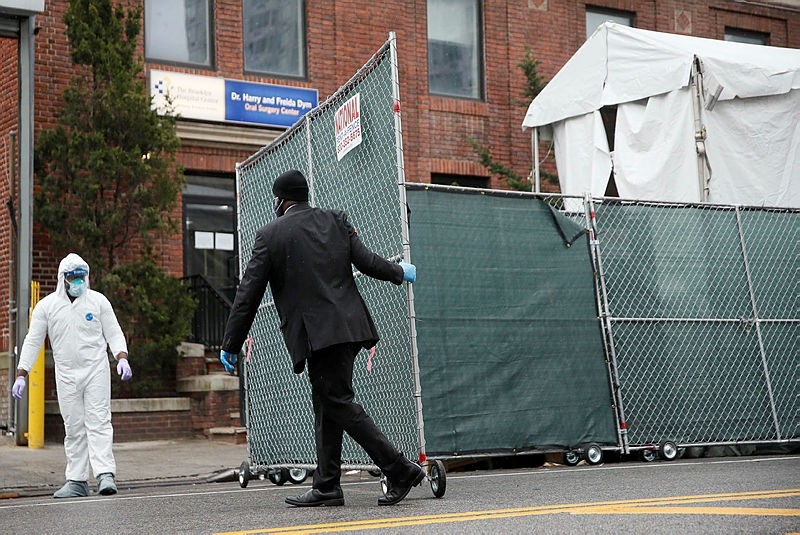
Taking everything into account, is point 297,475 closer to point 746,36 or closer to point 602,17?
point 602,17

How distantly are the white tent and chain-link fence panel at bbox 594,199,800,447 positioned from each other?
94.5 inches

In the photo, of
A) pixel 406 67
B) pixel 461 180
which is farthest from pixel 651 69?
pixel 461 180

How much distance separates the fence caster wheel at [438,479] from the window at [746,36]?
1608cm

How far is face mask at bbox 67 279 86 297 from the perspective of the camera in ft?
30.9

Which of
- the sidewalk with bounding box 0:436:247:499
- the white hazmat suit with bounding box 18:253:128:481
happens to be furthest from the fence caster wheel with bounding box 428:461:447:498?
the sidewalk with bounding box 0:436:247:499

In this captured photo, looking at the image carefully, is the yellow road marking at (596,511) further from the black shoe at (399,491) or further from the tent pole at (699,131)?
the tent pole at (699,131)

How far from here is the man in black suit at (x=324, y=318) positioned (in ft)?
21.0

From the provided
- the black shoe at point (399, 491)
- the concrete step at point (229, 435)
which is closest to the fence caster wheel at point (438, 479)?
the black shoe at point (399, 491)

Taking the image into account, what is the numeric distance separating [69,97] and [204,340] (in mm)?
3522

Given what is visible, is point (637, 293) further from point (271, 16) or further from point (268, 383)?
point (271, 16)

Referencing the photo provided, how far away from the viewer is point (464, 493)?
22.9ft

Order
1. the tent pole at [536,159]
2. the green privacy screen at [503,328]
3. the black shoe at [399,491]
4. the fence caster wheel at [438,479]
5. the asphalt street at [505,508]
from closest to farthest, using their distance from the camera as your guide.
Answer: the asphalt street at [505,508], the black shoe at [399,491], the fence caster wheel at [438,479], the green privacy screen at [503,328], the tent pole at [536,159]

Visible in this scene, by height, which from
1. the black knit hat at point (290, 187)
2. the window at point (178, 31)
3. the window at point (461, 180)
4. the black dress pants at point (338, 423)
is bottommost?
the black dress pants at point (338, 423)

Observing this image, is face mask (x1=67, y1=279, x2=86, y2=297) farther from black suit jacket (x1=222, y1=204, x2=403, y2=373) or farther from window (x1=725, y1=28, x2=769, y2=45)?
window (x1=725, y1=28, x2=769, y2=45)
